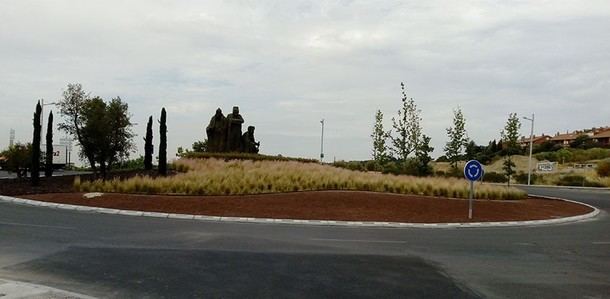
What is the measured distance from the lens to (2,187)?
26.8m

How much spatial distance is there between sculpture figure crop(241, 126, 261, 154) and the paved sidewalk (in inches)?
1396

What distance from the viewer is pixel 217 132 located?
4147 cm

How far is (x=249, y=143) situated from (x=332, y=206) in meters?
24.1

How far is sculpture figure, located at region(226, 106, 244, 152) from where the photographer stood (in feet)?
135

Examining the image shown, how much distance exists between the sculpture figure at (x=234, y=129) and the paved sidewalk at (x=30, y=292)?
34462 mm

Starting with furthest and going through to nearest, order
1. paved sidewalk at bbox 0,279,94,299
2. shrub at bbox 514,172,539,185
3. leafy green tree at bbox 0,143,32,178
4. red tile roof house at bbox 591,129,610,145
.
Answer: red tile roof house at bbox 591,129,610,145, shrub at bbox 514,172,539,185, leafy green tree at bbox 0,143,32,178, paved sidewalk at bbox 0,279,94,299

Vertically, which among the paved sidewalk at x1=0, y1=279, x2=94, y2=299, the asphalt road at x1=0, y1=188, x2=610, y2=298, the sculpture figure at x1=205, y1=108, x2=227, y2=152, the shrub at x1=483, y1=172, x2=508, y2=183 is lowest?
the asphalt road at x1=0, y1=188, x2=610, y2=298

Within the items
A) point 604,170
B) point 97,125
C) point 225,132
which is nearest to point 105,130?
point 97,125

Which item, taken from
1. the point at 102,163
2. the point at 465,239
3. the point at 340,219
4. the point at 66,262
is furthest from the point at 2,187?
the point at 465,239

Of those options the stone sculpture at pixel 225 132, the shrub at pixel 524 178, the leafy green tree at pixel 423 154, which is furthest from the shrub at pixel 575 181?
the stone sculpture at pixel 225 132

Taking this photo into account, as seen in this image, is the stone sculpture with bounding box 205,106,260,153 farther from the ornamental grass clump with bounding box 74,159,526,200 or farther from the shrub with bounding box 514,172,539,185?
the shrub with bounding box 514,172,539,185

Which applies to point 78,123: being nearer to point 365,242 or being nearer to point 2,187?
point 2,187

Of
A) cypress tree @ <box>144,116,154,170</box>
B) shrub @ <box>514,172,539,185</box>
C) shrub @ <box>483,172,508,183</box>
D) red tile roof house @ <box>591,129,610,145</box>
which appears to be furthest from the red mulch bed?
red tile roof house @ <box>591,129,610,145</box>

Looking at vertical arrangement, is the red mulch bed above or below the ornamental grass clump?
below
